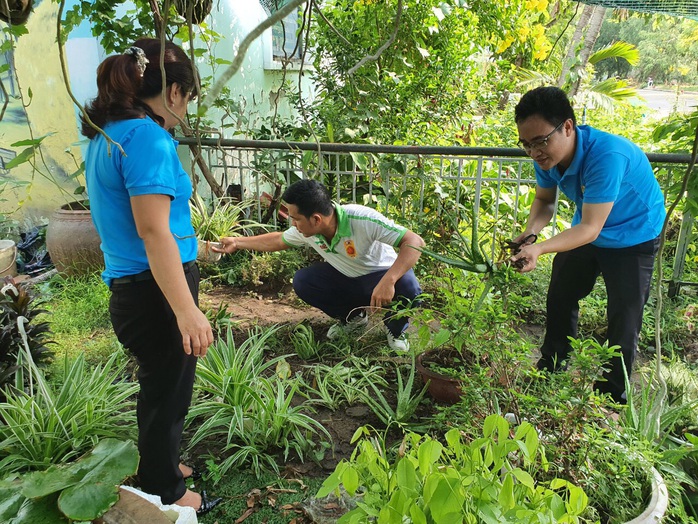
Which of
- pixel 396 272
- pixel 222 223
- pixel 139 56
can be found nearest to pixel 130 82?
pixel 139 56

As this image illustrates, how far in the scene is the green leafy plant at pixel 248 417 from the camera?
234cm

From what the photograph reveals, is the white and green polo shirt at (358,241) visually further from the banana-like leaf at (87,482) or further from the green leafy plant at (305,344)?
the banana-like leaf at (87,482)

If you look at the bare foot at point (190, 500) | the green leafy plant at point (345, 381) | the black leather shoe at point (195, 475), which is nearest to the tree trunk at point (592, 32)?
the green leafy plant at point (345, 381)

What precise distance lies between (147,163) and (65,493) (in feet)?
2.91

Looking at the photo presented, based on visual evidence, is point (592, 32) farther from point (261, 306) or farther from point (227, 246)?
point (227, 246)

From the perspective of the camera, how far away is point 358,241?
320 centimetres

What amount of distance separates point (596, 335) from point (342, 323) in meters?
1.80

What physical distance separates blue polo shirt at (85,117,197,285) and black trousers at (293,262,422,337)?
176 cm

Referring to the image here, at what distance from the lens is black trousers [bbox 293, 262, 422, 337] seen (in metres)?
3.32

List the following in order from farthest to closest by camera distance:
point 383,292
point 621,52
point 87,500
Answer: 1. point 621,52
2. point 383,292
3. point 87,500

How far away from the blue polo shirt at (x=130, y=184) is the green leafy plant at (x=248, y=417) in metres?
0.99

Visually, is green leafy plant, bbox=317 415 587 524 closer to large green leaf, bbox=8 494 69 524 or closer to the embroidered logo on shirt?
large green leaf, bbox=8 494 69 524

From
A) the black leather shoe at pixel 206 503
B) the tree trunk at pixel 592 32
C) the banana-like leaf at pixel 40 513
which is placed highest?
the tree trunk at pixel 592 32

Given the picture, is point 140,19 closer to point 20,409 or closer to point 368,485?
point 20,409
